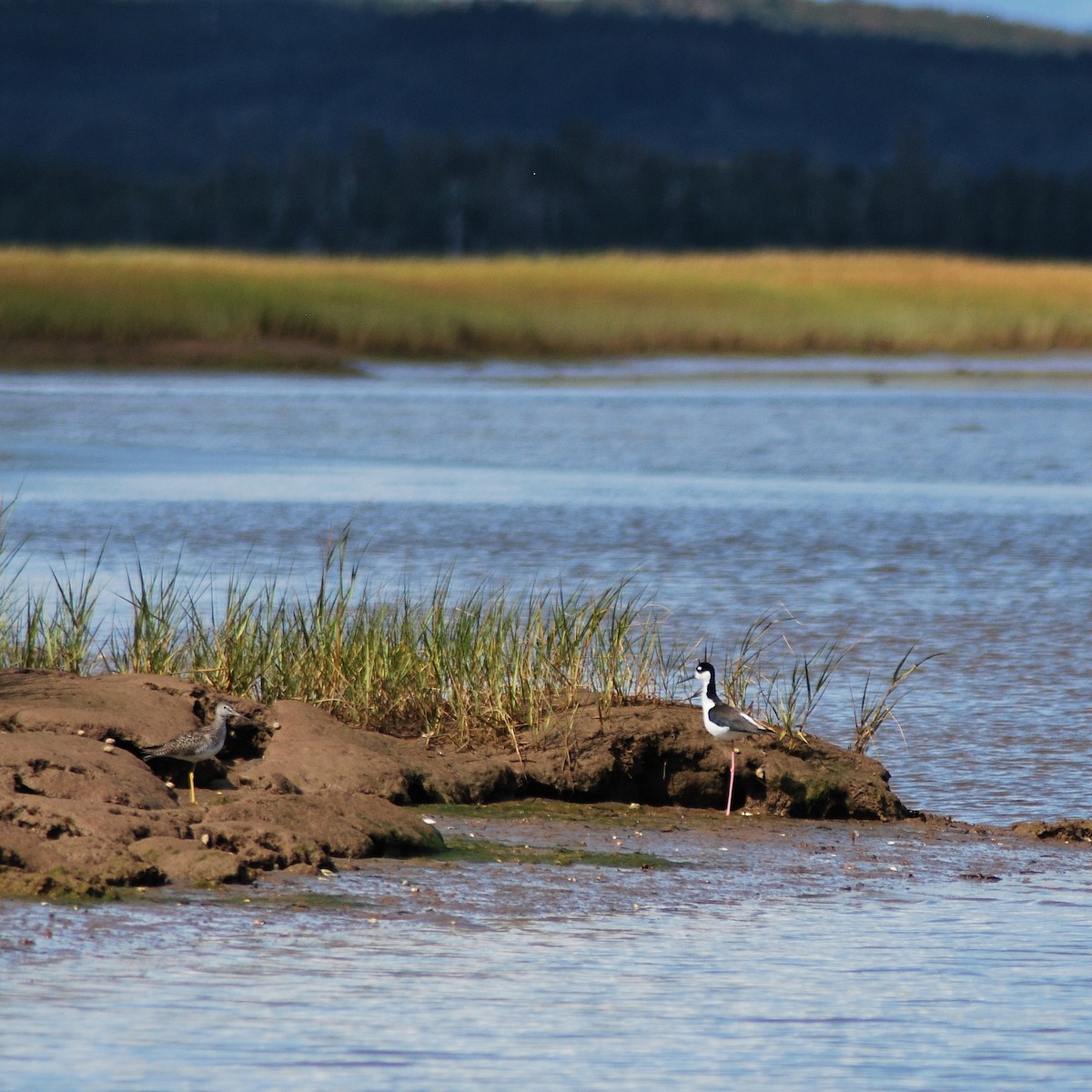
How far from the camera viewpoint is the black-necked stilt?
8.31m

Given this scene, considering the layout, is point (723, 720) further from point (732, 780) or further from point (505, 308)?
point (505, 308)

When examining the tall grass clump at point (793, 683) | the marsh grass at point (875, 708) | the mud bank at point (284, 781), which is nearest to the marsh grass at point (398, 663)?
the mud bank at point (284, 781)

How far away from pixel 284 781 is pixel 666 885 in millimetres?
1469

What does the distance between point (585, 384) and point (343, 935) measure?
34.1 metres

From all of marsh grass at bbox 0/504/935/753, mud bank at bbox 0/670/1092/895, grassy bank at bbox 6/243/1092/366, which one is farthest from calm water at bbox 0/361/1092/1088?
grassy bank at bbox 6/243/1092/366

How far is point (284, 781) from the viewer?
26.3 ft

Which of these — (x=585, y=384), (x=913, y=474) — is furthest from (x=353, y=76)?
(x=913, y=474)

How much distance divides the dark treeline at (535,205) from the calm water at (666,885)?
245 feet

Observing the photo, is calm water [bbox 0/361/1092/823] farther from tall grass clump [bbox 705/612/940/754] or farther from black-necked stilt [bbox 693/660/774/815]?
black-necked stilt [bbox 693/660/774/815]

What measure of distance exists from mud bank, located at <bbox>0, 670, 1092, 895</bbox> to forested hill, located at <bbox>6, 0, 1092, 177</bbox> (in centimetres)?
14954

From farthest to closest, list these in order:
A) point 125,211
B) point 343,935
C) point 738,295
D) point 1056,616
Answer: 1. point 125,211
2. point 738,295
3. point 1056,616
4. point 343,935

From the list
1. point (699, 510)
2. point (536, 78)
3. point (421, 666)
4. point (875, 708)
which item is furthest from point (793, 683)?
point (536, 78)

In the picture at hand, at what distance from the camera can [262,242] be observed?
101750 mm

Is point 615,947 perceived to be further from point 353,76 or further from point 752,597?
point 353,76
